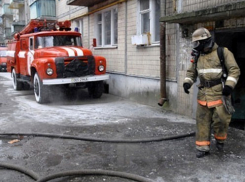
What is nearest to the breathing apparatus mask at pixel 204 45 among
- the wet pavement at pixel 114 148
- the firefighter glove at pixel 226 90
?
the firefighter glove at pixel 226 90

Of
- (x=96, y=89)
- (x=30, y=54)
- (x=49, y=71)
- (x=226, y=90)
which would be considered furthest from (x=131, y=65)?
(x=226, y=90)

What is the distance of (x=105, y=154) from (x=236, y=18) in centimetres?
362

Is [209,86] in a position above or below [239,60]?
below

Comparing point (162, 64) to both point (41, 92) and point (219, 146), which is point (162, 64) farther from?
point (41, 92)

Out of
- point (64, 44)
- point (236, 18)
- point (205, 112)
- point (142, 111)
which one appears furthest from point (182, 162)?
point (64, 44)

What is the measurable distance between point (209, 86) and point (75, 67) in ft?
17.9

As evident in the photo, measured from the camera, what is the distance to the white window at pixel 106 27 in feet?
37.4

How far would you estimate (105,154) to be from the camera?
4711 mm

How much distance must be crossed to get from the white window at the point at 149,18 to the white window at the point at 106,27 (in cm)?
214

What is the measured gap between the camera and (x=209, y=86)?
4.39 metres

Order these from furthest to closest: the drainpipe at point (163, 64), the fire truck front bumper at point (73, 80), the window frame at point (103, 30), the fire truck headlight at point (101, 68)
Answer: the window frame at point (103, 30) < the fire truck headlight at point (101, 68) < the fire truck front bumper at point (73, 80) < the drainpipe at point (163, 64)

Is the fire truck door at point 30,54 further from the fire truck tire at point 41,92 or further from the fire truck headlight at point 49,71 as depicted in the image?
the fire truck headlight at point 49,71

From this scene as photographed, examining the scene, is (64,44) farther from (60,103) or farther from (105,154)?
(105,154)

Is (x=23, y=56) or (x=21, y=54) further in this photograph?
(x=21, y=54)
